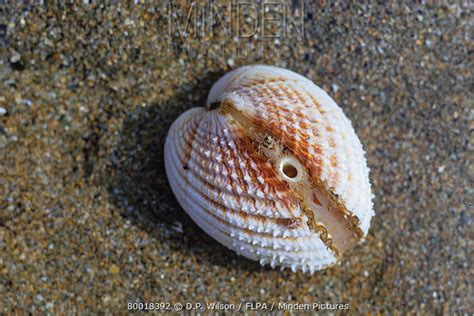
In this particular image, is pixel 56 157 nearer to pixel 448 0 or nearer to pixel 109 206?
pixel 109 206

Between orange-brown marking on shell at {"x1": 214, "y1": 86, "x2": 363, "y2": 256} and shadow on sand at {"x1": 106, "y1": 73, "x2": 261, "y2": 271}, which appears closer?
orange-brown marking on shell at {"x1": 214, "y1": 86, "x2": 363, "y2": 256}

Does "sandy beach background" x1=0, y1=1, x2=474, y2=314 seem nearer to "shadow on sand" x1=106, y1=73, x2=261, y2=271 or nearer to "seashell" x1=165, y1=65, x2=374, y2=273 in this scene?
"shadow on sand" x1=106, y1=73, x2=261, y2=271

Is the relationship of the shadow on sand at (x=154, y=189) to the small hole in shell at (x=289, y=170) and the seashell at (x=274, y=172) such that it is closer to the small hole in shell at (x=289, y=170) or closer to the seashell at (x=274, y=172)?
the seashell at (x=274, y=172)

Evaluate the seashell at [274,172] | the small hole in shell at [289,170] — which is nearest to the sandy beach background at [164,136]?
the seashell at [274,172]

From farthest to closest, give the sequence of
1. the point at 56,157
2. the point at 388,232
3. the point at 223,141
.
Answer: the point at 388,232 < the point at 56,157 < the point at 223,141

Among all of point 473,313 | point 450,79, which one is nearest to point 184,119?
point 450,79

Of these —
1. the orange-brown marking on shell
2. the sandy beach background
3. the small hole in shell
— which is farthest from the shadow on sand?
the small hole in shell

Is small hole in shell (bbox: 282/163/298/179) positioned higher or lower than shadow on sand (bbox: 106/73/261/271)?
higher
